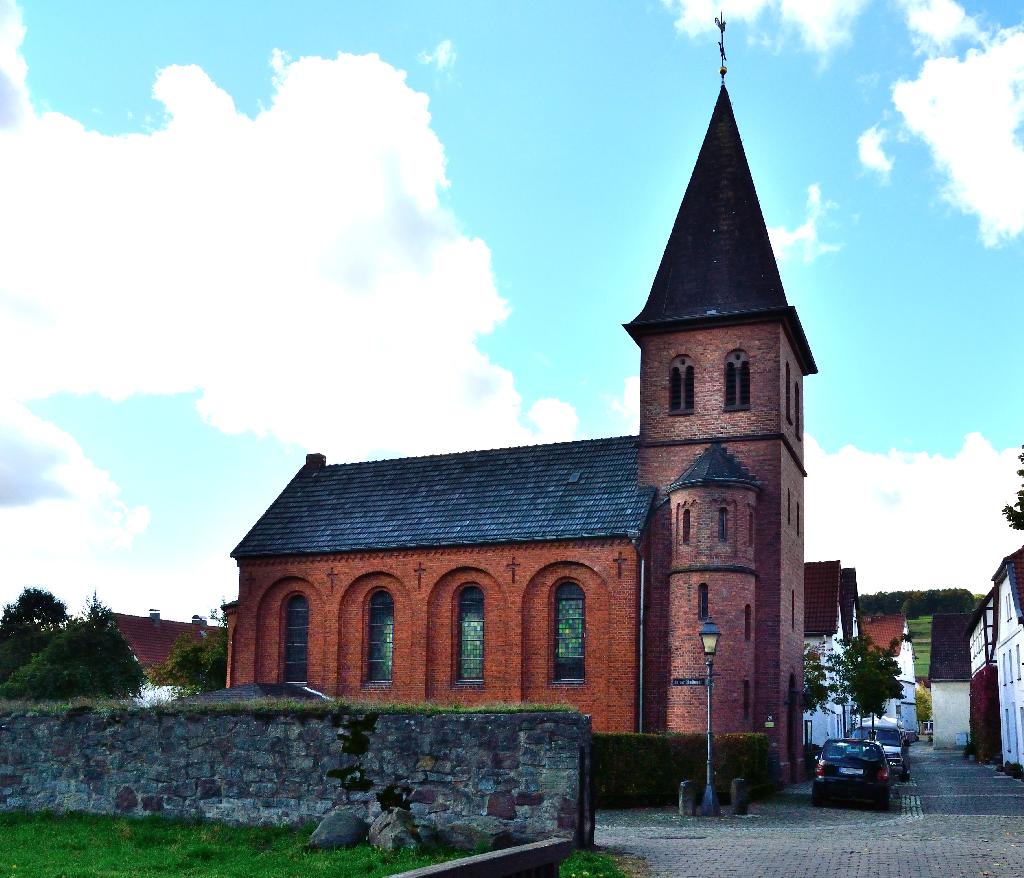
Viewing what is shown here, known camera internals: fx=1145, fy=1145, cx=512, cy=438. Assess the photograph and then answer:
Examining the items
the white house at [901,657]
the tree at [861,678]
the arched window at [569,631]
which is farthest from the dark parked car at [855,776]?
the white house at [901,657]

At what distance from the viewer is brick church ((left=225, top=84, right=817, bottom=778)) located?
3403cm

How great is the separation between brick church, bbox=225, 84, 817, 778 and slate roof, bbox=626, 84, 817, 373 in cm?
7

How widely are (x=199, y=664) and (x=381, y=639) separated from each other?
590 inches

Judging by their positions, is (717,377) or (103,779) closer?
(103,779)

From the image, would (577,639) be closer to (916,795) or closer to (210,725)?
(916,795)

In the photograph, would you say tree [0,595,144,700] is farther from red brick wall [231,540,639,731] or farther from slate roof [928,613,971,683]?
slate roof [928,613,971,683]

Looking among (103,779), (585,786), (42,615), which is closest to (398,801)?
(585,786)

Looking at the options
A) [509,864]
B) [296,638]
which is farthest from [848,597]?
[509,864]

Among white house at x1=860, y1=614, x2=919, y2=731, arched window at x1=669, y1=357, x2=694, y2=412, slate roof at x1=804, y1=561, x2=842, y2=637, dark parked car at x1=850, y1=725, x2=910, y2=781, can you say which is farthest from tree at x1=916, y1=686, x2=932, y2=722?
arched window at x1=669, y1=357, x2=694, y2=412

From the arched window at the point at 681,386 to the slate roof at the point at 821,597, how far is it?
20373mm

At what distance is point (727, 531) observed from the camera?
33.9 metres

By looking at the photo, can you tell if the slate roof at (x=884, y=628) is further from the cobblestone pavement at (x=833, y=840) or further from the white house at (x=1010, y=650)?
the cobblestone pavement at (x=833, y=840)

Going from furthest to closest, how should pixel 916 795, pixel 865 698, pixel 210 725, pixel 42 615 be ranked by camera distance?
pixel 42 615 → pixel 865 698 → pixel 916 795 → pixel 210 725

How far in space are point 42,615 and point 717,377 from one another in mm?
39607
